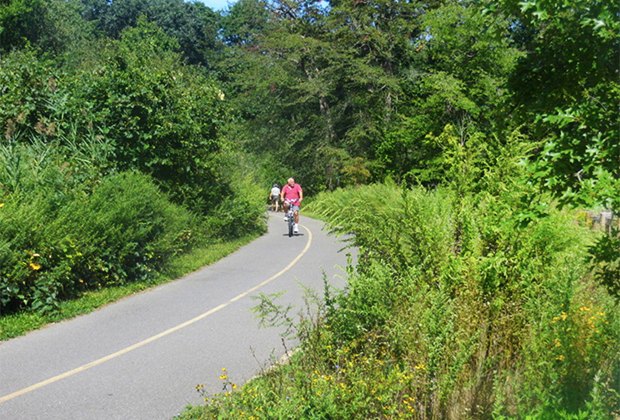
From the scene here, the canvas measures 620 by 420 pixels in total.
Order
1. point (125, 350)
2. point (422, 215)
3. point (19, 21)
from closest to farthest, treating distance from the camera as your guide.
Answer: point (422, 215) < point (125, 350) < point (19, 21)

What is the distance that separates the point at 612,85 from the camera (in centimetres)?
522

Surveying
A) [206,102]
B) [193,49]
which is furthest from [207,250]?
[193,49]

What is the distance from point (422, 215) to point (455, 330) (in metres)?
1.84

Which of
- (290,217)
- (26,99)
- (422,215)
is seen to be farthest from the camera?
(290,217)

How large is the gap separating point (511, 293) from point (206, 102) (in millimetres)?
17258

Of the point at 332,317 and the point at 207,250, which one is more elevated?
the point at 332,317

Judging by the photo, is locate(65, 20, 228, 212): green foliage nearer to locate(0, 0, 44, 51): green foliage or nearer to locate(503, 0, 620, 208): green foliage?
locate(503, 0, 620, 208): green foliage

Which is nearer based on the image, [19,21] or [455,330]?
[455,330]

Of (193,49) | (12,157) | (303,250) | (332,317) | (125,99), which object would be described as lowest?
(303,250)

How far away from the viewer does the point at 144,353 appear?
400 inches

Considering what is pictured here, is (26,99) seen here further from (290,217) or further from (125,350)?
(290,217)

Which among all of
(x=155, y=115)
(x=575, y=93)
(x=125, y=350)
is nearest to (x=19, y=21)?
(x=155, y=115)

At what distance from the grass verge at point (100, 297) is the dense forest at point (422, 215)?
335 mm

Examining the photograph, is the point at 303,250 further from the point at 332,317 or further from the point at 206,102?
the point at 332,317
